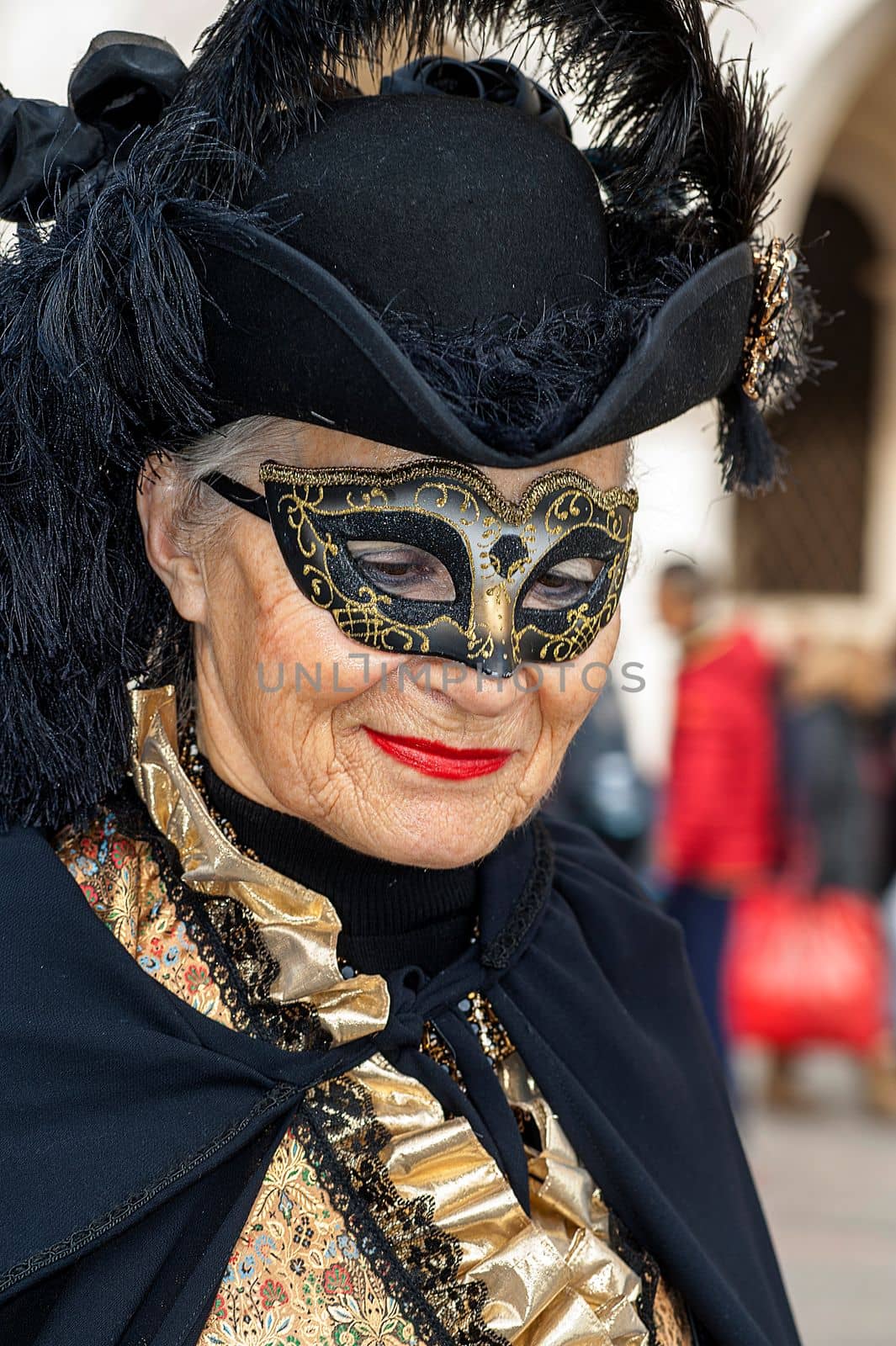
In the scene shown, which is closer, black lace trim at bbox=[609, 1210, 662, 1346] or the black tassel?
black lace trim at bbox=[609, 1210, 662, 1346]

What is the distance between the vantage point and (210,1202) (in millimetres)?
1478

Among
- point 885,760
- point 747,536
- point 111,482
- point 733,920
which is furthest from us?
point 747,536

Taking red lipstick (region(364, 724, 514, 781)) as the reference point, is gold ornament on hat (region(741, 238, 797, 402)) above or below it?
above

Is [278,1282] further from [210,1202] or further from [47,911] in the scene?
[47,911]

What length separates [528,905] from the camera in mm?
1810

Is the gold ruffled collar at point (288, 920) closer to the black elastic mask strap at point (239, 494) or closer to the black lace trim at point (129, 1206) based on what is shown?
the black lace trim at point (129, 1206)

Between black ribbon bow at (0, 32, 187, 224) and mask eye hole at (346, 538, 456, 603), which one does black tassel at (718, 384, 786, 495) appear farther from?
black ribbon bow at (0, 32, 187, 224)

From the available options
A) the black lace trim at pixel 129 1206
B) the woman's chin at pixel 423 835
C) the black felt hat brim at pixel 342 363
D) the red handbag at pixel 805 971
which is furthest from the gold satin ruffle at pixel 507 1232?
the red handbag at pixel 805 971

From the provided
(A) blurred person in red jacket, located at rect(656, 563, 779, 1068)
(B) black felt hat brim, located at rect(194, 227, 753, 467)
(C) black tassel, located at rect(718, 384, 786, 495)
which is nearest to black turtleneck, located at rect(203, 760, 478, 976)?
(B) black felt hat brim, located at rect(194, 227, 753, 467)

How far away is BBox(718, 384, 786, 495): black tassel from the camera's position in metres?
1.85

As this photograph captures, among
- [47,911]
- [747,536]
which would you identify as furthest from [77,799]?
[747,536]

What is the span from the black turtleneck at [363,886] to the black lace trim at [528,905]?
0.05m

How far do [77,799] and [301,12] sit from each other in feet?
2.74

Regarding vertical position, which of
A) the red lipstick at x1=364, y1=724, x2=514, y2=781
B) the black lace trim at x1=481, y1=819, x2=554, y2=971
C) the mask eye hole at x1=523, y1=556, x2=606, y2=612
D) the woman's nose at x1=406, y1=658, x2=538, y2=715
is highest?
the mask eye hole at x1=523, y1=556, x2=606, y2=612
